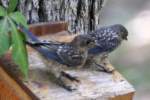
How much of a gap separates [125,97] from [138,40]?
2416mm

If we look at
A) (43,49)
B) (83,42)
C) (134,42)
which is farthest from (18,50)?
(134,42)

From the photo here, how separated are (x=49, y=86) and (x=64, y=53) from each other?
5.0 inches

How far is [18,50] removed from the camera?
2357 mm

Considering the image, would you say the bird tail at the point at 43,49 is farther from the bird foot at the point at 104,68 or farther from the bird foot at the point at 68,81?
the bird foot at the point at 104,68

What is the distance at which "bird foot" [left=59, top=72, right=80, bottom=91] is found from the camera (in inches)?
97.3

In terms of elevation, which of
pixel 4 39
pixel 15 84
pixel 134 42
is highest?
pixel 4 39

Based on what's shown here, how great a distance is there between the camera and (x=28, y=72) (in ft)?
8.32

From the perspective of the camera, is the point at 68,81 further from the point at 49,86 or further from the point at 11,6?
the point at 11,6

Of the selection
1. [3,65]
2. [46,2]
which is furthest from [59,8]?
[3,65]

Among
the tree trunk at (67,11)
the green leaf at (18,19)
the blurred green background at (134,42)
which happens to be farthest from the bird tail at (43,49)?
the blurred green background at (134,42)

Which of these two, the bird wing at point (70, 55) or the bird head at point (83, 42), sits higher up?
the bird head at point (83, 42)

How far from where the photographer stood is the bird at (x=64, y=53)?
8.13ft

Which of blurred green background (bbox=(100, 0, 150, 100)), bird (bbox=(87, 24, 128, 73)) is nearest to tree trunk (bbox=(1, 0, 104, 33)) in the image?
bird (bbox=(87, 24, 128, 73))

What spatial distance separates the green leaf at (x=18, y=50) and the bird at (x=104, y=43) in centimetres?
29
